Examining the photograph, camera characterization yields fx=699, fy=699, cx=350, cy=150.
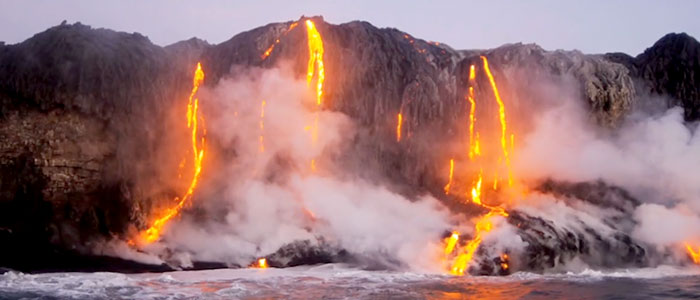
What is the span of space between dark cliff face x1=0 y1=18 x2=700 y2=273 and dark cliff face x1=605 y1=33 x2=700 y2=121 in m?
0.04

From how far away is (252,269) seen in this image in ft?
45.1

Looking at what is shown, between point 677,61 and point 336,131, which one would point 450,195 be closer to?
point 336,131

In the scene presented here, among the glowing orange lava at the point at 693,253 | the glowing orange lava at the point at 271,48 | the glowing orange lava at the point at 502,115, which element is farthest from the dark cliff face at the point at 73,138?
the glowing orange lava at the point at 693,253

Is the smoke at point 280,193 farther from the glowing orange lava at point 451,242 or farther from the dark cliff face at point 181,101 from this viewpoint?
the dark cliff face at point 181,101

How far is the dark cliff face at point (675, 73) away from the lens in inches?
722

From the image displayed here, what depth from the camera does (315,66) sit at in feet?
54.5

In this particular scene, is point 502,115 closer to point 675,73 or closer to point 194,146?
point 675,73

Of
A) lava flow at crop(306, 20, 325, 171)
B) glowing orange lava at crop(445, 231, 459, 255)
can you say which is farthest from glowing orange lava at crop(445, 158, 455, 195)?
lava flow at crop(306, 20, 325, 171)

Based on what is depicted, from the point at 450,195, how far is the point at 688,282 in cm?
592

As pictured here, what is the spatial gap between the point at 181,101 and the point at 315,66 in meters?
3.22

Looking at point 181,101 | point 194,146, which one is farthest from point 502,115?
point 181,101

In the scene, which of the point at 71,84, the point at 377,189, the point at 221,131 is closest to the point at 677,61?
the point at 377,189

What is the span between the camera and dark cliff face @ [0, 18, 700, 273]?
14.8 meters

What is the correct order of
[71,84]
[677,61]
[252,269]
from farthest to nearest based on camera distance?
[677,61], [71,84], [252,269]
